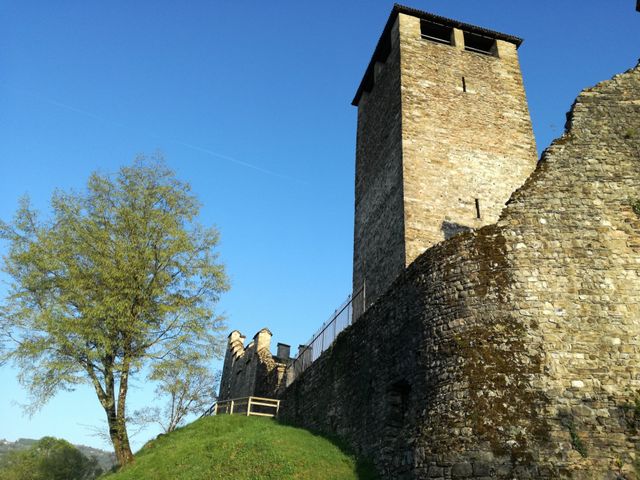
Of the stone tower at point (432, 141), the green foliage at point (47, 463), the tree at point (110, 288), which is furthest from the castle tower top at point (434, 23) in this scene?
the green foliage at point (47, 463)

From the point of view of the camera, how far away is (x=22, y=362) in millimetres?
13148

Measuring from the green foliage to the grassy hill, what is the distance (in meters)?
20.4

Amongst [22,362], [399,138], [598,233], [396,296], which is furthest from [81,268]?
[598,233]

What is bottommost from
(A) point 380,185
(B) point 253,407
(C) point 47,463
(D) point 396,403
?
(C) point 47,463

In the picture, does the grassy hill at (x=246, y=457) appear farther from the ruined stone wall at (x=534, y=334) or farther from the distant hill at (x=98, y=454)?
the distant hill at (x=98, y=454)

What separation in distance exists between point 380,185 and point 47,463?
91.0 ft

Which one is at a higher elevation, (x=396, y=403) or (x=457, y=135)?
(x=457, y=135)

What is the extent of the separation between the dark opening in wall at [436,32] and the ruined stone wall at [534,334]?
1106 centimetres

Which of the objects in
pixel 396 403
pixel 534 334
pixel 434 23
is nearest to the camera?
pixel 534 334

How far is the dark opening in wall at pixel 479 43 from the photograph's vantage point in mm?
19797

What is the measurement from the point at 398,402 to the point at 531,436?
2.84 m

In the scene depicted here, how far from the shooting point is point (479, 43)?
20281 mm

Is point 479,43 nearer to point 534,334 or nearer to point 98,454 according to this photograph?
point 534,334

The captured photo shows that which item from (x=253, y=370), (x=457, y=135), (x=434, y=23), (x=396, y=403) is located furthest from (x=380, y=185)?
(x=253, y=370)
